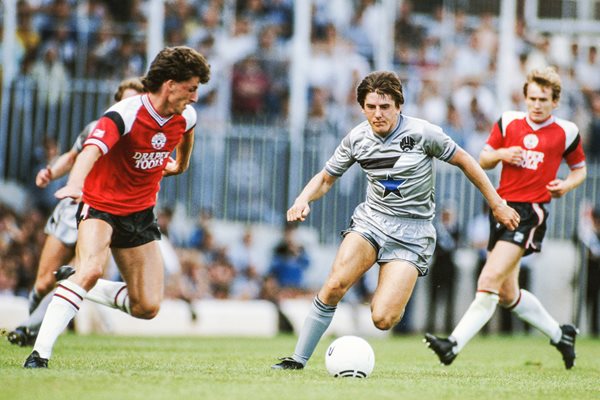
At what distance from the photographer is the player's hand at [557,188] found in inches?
432

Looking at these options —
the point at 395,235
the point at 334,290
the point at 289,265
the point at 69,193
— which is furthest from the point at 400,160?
the point at 289,265

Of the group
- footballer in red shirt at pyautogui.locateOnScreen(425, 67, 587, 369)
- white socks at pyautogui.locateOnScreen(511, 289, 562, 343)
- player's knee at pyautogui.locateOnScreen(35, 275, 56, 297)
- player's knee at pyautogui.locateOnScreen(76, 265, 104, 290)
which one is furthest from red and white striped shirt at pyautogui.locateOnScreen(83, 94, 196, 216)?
white socks at pyautogui.locateOnScreen(511, 289, 562, 343)

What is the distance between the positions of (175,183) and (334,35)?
391 centimetres

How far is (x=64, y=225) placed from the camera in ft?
37.6

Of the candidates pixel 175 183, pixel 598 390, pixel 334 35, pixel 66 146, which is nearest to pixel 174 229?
pixel 175 183

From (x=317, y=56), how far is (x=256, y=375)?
12.2 meters

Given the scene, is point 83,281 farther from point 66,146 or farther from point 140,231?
point 66,146

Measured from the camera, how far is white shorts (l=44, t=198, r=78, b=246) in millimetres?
11414

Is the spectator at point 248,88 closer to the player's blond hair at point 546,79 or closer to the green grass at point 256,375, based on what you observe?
the green grass at point 256,375

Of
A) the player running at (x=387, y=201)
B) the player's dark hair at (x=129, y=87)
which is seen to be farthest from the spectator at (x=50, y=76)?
the player running at (x=387, y=201)

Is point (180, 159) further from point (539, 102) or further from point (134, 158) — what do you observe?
point (539, 102)

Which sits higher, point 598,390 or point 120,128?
point 120,128

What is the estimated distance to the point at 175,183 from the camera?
19.0m

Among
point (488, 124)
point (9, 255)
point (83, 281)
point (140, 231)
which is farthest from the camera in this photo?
point (488, 124)
